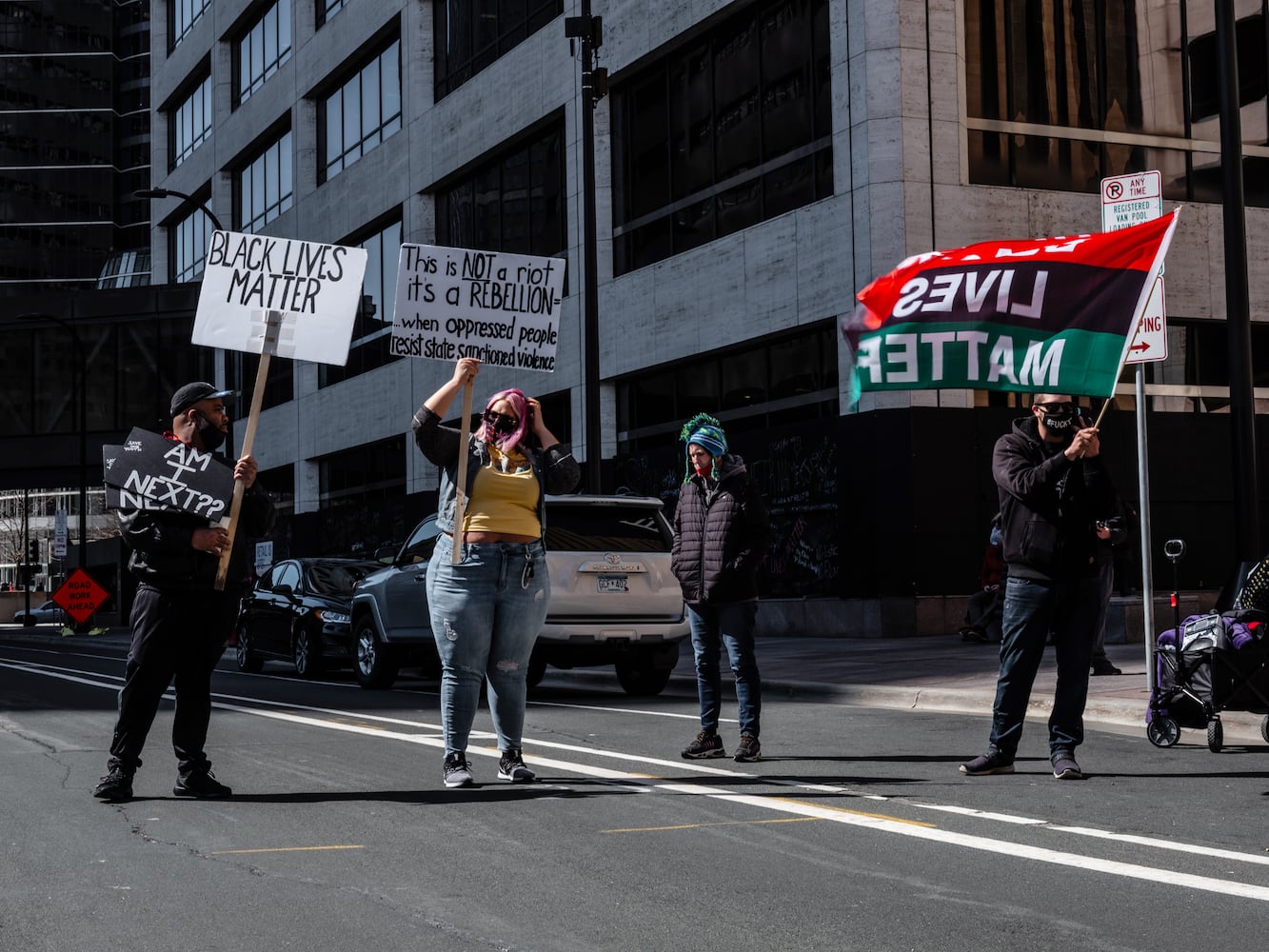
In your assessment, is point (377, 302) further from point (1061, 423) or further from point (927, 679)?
point (1061, 423)

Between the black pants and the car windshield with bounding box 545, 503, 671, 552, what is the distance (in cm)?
664

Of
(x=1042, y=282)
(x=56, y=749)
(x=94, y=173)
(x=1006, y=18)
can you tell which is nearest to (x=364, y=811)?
(x=56, y=749)

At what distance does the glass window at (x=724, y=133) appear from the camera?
940 inches

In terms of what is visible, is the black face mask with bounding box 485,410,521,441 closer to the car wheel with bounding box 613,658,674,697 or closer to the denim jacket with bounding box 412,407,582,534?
the denim jacket with bounding box 412,407,582,534

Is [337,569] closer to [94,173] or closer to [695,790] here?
[695,790]

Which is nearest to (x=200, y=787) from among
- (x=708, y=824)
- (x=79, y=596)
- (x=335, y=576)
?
(x=708, y=824)

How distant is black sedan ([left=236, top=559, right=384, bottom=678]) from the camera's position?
17.9 m

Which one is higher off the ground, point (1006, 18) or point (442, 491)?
point (1006, 18)

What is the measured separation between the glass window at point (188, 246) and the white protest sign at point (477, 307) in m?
43.2

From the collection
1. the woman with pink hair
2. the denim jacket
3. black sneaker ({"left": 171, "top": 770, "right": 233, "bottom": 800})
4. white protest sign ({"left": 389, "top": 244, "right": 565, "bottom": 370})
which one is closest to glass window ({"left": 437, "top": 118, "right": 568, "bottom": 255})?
white protest sign ({"left": 389, "top": 244, "right": 565, "bottom": 370})

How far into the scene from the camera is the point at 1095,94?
23250mm

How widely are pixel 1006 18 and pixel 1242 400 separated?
12595 millimetres

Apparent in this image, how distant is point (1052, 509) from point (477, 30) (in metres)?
28.0

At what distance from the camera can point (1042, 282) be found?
884cm
